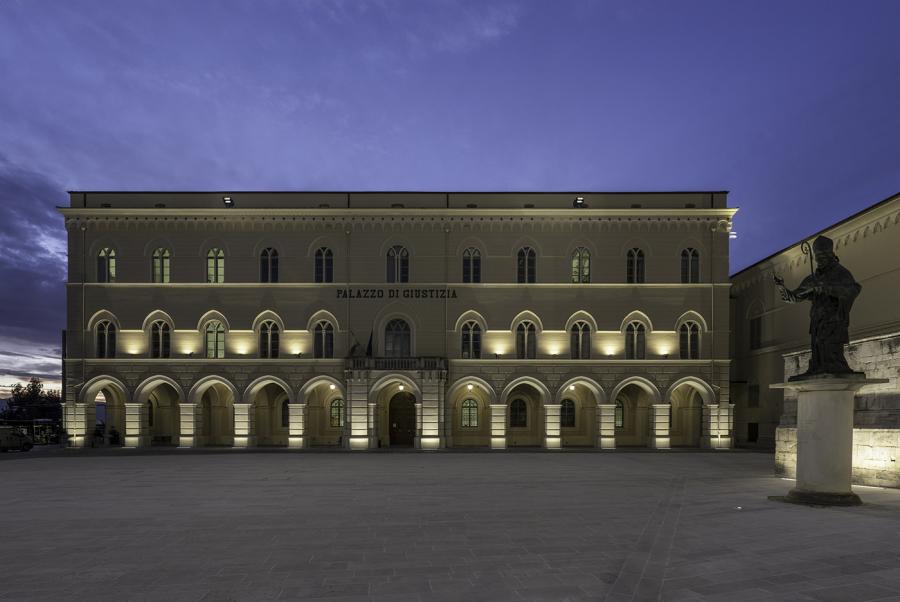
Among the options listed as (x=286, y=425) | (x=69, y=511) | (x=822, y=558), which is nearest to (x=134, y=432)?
(x=286, y=425)

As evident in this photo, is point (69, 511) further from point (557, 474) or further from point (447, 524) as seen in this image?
point (557, 474)

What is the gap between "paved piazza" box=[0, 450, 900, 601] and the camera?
320 inches

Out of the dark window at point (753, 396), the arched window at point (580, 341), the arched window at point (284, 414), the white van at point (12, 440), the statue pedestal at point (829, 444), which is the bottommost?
the white van at point (12, 440)

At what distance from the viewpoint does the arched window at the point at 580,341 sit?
118ft

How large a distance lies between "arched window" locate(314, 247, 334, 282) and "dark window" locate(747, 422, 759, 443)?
3021 cm

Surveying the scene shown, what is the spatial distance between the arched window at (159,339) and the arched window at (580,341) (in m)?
25.8

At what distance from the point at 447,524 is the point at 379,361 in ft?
75.0

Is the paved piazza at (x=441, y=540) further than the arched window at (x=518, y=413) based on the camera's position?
No

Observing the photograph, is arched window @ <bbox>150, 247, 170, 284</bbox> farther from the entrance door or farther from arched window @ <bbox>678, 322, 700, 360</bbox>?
arched window @ <bbox>678, 322, 700, 360</bbox>

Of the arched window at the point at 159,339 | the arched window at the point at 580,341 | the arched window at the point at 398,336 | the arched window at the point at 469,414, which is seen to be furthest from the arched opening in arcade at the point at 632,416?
the arched window at the point at 159,339

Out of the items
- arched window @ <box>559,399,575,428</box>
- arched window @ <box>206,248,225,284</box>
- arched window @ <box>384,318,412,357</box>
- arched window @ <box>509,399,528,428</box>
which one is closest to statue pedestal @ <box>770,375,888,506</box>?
arched window @ <box>384,318,412,357</box>

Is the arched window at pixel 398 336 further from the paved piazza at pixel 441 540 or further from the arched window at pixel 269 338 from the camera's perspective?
the paved piazza at pixel 441 540

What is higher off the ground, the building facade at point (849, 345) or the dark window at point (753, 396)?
the building facade at point (849, 345)

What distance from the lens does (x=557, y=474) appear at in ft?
72.4
